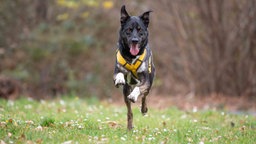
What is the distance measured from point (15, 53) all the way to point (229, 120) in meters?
13.3

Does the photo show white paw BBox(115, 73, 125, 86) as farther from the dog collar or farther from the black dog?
the dog collar

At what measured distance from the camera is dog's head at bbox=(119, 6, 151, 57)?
867 centimetres

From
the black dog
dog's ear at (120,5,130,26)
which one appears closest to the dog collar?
the black dog

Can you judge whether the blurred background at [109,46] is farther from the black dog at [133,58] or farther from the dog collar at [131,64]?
the dog collar at [131,64]

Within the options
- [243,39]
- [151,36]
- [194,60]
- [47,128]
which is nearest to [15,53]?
[151,36]

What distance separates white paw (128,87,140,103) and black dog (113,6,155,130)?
0.29 feet

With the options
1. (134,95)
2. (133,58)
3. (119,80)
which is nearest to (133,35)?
(133,58)

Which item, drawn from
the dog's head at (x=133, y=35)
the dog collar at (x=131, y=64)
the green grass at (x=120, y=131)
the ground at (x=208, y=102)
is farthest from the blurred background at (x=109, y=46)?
the dog collar at (x=131, y=64)

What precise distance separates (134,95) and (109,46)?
15931 mm

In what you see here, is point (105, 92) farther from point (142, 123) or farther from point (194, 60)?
point (142, 123)

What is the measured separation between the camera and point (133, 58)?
879cm

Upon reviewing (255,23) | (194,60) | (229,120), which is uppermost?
(255,23)

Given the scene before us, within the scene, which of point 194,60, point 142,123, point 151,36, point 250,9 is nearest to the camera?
point 142,123

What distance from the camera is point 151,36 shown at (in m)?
21.9
